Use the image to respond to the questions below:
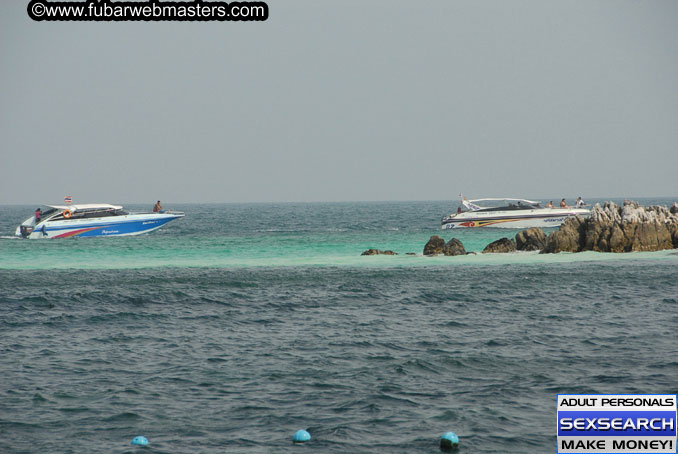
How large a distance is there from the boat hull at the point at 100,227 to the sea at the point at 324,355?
94.8ft

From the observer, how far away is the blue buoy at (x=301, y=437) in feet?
35.8

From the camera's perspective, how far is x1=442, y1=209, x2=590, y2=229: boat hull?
67.6 metres

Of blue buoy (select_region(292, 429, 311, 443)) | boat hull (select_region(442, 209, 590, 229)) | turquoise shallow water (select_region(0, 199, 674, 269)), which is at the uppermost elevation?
boat hull (select_region(442, 209, 590, 229))

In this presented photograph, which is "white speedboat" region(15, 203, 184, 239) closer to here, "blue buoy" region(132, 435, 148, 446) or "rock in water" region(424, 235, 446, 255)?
"rock in water" region(424, 235, 446, 255)

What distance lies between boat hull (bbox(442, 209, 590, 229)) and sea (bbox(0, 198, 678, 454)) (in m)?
33.9

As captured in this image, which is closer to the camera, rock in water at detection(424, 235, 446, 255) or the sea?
the sea

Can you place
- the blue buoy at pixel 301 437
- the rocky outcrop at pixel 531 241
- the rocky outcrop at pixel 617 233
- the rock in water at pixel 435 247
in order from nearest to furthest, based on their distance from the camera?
1. the blue buoy at pixel 301 437
2. the rocky outcrop at pixel 617 233
3. the rock in water at pixel 435 247
4. the rocky outcrop at pixel 531 241

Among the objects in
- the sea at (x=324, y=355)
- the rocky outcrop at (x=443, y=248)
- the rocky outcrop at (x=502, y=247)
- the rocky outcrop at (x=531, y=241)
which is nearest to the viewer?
the sea at (x=324, y=355)

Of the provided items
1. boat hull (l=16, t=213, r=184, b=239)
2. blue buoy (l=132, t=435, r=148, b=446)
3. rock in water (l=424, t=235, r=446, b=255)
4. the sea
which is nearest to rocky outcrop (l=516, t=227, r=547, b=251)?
rock in water (l=424, t=235, r=446, b=255)

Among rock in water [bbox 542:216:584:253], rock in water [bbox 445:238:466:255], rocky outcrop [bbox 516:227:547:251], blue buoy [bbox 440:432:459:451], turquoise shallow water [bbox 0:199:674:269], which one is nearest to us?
blue buoy [bbox 440:432:459:451]

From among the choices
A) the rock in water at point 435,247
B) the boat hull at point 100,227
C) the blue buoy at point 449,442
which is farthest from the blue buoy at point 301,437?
the boat hull at point 100,227

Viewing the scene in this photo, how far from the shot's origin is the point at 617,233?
1586 inches

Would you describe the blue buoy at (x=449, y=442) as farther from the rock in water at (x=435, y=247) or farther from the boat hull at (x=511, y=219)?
the boat hull at (x=511, y=219)

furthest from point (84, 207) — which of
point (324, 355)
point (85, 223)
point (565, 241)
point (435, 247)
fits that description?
point (324, 355)
